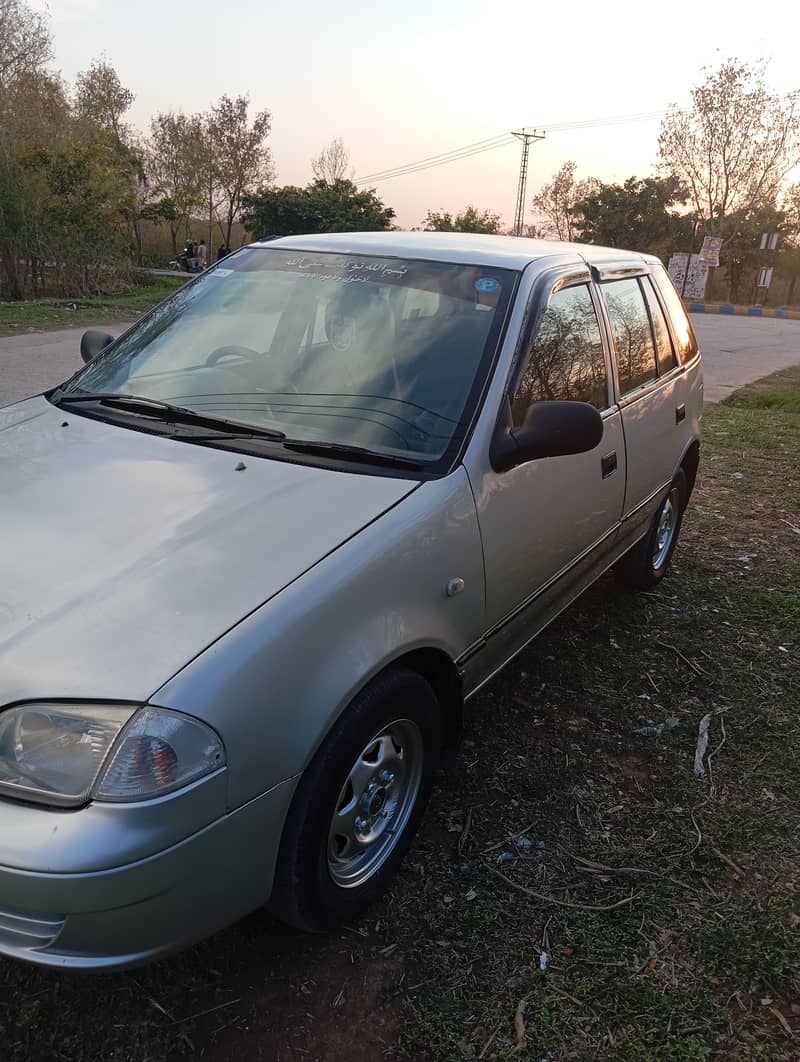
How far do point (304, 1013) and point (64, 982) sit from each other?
1.99ft

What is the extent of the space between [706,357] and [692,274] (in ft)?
82.9

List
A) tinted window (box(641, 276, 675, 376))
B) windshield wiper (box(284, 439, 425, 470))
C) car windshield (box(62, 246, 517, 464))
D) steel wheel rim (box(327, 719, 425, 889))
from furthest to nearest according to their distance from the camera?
tinted window (box(641, 276, 675, 376))
car windshield (box(62, 246, 517, 464))
windshield wiper (box(284, 439, 425, 470))
steel wheel rim (box(327, 719, 425, 889))

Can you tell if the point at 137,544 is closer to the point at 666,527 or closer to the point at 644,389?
the point at 644,389

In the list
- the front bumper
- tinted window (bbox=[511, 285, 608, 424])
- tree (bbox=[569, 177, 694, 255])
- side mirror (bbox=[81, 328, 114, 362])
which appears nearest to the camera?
the front bumper

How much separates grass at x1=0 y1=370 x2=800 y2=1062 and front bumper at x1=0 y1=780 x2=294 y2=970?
1.38 feet

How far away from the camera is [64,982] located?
6.83 ft

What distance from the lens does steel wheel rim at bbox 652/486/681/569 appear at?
4.56 meters

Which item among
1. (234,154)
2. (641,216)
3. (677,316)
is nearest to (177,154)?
(234,154)

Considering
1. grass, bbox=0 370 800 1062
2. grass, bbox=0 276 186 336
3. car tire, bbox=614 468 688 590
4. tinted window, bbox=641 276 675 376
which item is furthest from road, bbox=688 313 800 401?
grass, bbox=0 276 186 336

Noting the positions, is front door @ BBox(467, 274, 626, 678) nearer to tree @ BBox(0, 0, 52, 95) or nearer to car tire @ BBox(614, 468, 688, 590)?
car tire @ BBox(614, 468, 688, 590)

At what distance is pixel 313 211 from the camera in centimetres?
3738

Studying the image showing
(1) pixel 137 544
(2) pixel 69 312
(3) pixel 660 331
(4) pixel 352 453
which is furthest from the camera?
(2) pixel 69 312

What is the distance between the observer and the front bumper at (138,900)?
1.59m

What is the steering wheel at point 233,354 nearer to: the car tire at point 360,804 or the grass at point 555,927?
the car tire at point 360,804
